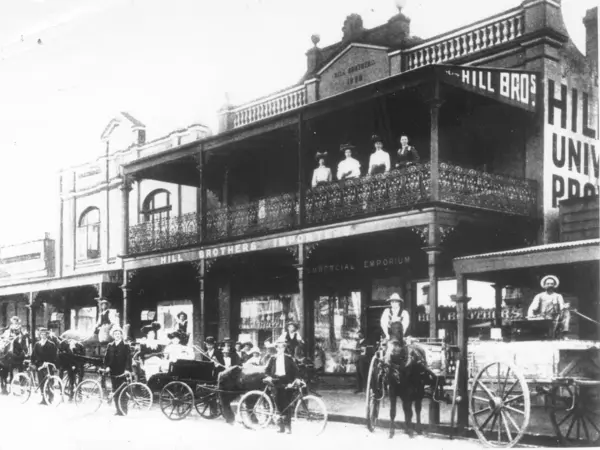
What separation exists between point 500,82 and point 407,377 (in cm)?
626

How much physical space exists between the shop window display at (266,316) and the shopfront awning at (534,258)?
911cm

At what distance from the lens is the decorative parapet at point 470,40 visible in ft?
50.6

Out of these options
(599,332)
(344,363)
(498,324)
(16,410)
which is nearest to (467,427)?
(498,324)

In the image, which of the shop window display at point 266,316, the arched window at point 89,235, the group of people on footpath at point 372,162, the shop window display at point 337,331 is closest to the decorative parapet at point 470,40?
the group of people on footpath at point 372,162

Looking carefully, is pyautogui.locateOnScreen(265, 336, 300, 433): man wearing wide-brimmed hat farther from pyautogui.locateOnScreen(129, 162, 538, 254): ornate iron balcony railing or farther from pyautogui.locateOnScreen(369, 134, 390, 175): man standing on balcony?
pyautogui.locateOnScreen(369, 134, 390, 175): man standing on balcony

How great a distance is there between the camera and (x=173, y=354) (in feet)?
47.9

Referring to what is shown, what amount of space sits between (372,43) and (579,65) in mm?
4517

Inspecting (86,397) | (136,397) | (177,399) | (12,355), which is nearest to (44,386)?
(86,397)

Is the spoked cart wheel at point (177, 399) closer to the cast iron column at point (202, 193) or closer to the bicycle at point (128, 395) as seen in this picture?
the bicycle at point (128, 395)

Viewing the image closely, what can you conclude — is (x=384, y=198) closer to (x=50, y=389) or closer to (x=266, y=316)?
(x=266, y=316)

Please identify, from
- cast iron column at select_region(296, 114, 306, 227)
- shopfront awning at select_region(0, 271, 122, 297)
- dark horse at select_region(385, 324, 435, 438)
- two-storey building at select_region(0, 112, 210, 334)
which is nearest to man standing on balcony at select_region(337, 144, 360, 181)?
cast iron column at select_region(296, 114, 306, 227)

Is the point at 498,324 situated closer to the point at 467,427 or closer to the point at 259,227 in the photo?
the point at 467,427

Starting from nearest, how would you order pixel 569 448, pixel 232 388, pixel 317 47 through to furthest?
pixel 569 448, pixel 232 388, pixel 317 47

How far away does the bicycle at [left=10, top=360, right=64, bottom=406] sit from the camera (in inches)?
655
